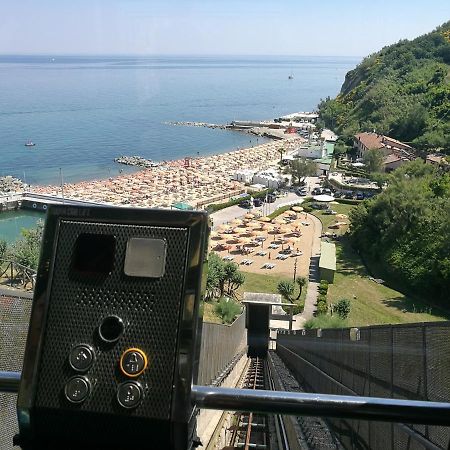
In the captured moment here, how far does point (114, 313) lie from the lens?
108 centimetres

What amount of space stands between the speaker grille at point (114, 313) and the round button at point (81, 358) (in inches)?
Answer: 0.4

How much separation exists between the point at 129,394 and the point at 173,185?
1328 inches

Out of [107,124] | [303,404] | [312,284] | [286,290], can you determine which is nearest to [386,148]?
[312,284]

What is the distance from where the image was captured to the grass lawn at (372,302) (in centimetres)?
1541

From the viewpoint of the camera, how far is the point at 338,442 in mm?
2658

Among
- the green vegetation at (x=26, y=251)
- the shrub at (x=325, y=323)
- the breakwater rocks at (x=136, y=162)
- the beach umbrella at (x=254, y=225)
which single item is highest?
the breakwater rocks at (x=136, y=162)

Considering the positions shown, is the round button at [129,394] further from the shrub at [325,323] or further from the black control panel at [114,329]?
the shrub at [325,323]

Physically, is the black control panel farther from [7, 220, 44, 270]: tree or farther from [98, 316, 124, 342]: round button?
[7, 220, 44, 270]: tree

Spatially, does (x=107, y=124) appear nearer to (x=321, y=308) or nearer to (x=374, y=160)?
(x=374, y=160)

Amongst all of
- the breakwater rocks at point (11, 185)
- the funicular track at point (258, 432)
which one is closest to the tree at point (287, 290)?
the funicular track at point (258, 432)

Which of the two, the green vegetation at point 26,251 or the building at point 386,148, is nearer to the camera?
the green vegetation at point 26,251

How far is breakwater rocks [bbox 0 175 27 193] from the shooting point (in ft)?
109

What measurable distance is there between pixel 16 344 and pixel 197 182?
108 ft

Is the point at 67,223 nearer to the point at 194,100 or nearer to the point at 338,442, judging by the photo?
the point at 338,442
